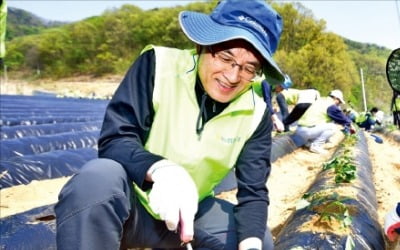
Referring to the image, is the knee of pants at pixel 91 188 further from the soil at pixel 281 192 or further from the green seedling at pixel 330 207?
the soil at pixel 281 192

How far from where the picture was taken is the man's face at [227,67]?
1.56 metres

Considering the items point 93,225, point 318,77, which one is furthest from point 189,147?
point 318,77

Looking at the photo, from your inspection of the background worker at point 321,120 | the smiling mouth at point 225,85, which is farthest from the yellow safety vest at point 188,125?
the background worker at point 321,120

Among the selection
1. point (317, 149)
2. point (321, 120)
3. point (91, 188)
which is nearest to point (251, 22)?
point (91, 188)

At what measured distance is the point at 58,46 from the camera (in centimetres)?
5134

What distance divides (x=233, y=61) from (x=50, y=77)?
51.6m

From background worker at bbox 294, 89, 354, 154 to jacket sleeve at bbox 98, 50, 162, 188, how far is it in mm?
5961

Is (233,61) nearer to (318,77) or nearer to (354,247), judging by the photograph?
(354,247)

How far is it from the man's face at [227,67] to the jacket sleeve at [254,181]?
0.86ft

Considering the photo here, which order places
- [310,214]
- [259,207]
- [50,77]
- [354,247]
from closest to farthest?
[259,207]
[354,247]
[310,214]
[50,77]

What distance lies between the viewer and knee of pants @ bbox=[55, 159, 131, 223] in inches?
51.3

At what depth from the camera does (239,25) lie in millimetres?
1555

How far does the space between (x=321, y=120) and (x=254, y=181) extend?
19.1 ft

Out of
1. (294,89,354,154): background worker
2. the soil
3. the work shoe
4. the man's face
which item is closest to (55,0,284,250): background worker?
the man's face
